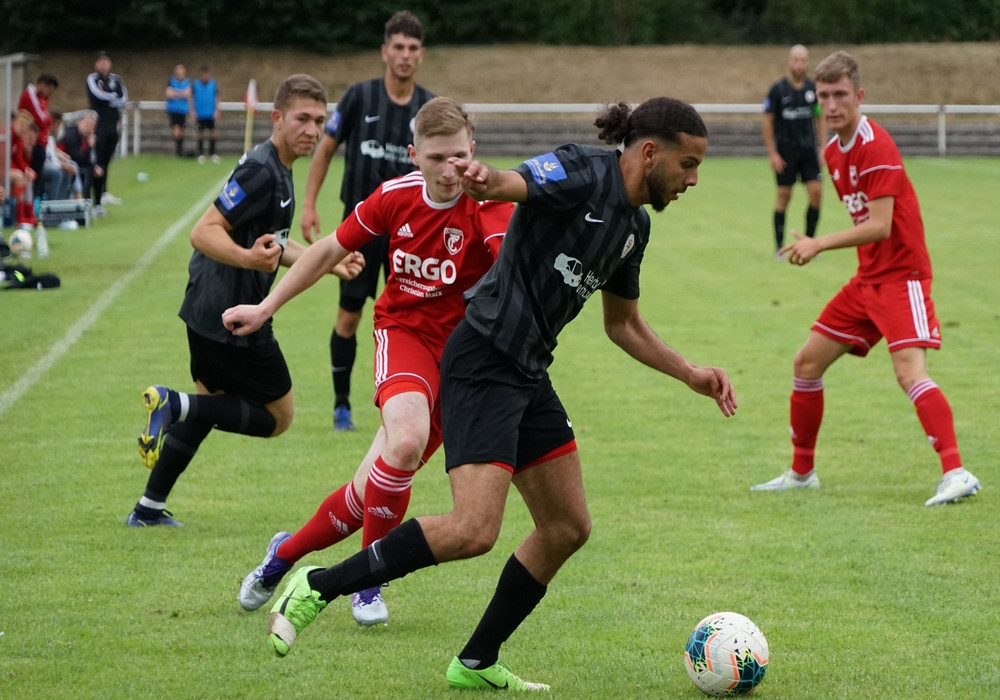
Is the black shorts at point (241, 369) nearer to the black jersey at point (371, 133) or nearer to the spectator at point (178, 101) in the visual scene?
the black jersey at point (371, 133)

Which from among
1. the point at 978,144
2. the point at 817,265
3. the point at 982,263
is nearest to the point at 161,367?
the point at 817,265

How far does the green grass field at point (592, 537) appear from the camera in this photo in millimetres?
4531

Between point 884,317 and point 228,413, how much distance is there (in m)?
3.39

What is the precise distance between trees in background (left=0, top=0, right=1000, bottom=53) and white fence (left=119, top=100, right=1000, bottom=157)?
628 cm

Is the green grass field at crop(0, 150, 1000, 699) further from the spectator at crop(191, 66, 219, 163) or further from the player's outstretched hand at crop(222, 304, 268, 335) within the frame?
the spectator at crop(191, 66, 219, 163)

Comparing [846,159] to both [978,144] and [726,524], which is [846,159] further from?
[978,144]

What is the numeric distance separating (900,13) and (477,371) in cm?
5029

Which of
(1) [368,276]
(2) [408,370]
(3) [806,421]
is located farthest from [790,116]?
(2) [408,370]

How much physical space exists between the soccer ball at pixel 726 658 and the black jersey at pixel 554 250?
105cm

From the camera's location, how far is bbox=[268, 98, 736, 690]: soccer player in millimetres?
3980

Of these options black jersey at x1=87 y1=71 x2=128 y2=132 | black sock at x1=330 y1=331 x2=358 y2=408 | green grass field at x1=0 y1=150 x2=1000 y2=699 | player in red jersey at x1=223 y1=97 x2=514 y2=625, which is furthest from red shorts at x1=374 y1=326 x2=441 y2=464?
black jersey at x1=87 y1=71 x2=128 y2=132

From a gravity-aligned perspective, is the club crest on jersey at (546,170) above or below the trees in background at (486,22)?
above

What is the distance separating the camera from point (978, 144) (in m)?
34.6

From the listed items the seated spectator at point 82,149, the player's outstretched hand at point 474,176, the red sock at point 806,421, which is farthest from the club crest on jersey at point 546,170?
the seated spectator at point 82,149
